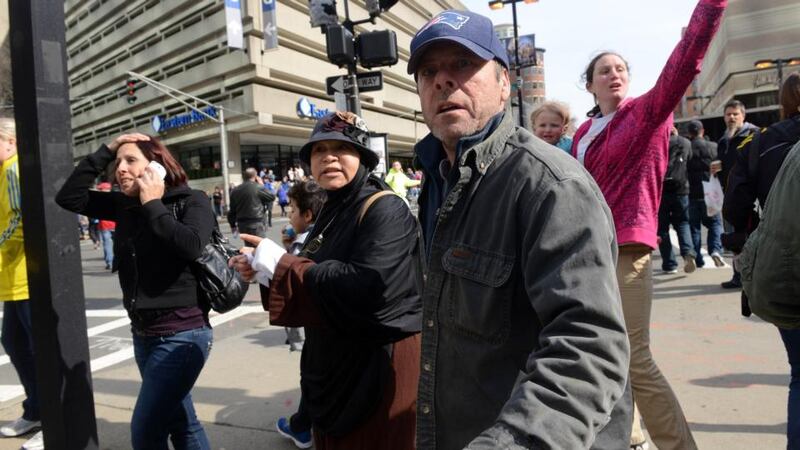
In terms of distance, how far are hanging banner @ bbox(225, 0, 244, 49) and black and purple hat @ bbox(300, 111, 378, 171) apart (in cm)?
3082

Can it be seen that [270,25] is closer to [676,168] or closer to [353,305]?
[676,168]

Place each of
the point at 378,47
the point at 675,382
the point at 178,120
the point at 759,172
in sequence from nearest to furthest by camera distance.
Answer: the point at 759,172
the point at 675,382
the point at 378,47
the point at 178,120

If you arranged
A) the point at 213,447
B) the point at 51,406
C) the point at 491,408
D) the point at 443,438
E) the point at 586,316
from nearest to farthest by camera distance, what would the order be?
the point at 586,316 → the point at 491,408 → the point at 443,438 → the point at 51,406 → the point at 213,447

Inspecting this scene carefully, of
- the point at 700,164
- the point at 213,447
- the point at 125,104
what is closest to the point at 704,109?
the point at 125,104

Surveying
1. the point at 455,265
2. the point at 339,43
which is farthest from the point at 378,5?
the point at 455,265

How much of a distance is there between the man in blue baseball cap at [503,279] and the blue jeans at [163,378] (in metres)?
1.55

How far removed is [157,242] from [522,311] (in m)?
2.00

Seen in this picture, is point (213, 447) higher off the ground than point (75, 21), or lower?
lower

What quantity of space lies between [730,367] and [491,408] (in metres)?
3.72

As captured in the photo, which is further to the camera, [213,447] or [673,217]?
[673,217]

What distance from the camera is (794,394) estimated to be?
2.38 metres

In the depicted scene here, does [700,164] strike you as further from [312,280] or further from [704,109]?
[704,109]

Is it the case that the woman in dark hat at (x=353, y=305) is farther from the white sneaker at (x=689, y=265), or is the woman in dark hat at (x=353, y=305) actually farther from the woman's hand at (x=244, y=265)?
the white sneaker at (x=689, y=265)

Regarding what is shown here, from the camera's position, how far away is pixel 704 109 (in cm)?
8212
